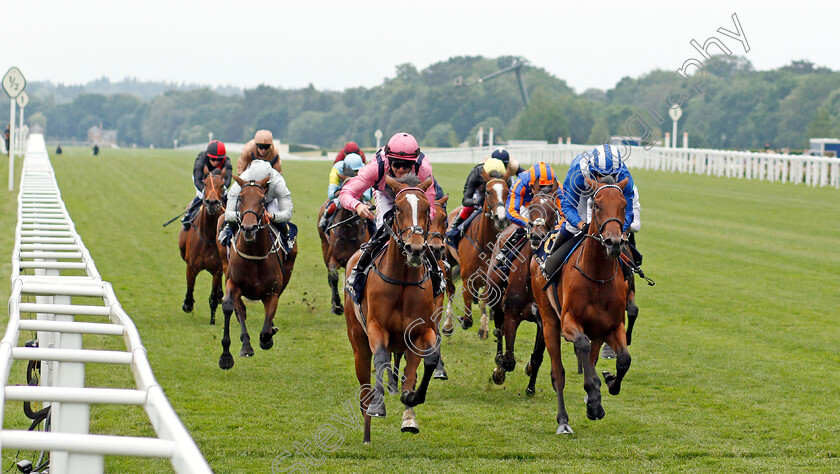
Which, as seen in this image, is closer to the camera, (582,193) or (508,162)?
(582,193)

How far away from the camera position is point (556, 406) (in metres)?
8.80

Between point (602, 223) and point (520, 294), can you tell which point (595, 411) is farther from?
point (520, 294)

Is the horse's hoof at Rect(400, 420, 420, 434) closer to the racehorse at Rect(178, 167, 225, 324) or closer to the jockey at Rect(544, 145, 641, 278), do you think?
the jockey at Rect(544, 145, 641, 278)

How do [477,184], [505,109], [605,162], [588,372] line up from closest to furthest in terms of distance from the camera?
[588,372], [605,162], [477,184], [505,109]

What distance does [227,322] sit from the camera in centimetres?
990

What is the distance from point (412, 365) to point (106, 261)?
1206 cm

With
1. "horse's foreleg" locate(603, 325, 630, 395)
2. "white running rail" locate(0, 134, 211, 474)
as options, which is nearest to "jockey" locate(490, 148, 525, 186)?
"horse's foreleg" locate(603, 325, 630, 395)

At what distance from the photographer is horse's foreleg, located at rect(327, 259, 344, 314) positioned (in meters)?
13.4

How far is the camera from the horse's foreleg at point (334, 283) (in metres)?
13.4

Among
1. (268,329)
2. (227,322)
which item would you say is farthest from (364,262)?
(227,322)

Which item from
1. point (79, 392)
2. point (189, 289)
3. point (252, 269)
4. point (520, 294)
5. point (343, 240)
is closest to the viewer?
point (79, 392)

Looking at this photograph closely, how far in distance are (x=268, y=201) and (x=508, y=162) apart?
302cm

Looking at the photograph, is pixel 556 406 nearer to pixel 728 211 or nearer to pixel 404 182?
pixel 404 182

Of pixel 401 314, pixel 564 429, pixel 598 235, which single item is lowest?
pixel 564 429
